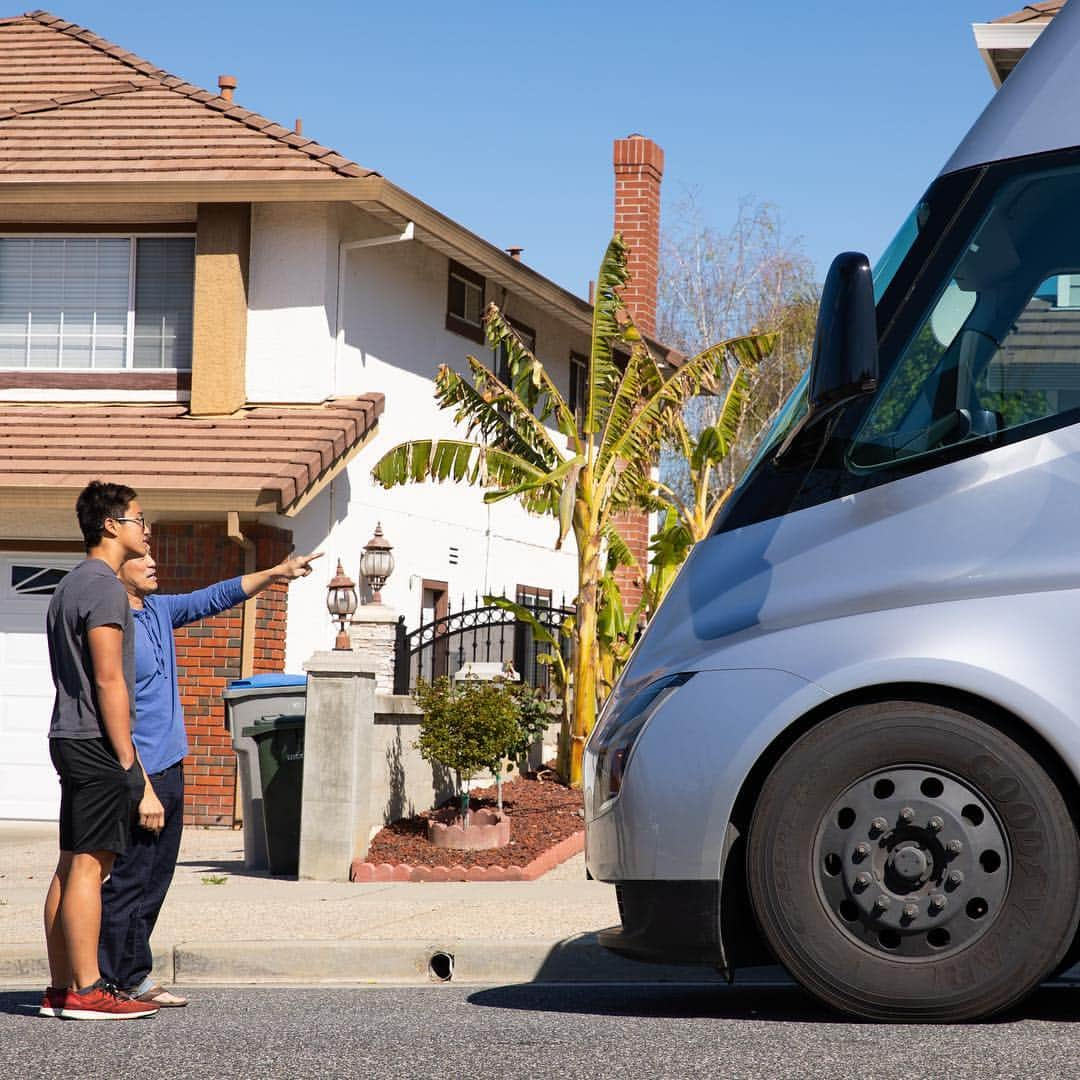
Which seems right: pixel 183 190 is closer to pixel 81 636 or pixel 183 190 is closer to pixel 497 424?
pixel 497 424

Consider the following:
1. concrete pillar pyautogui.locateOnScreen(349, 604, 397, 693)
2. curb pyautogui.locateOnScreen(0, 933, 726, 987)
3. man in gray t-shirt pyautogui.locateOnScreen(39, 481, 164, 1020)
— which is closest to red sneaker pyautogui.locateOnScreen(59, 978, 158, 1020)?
man in gray t-shirt pyautogui.locateOnScreen(39, 481, 164, 1020)

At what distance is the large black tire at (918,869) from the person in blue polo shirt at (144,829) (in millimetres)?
2399

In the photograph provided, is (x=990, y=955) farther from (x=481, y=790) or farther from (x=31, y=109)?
(x=31, y=109)

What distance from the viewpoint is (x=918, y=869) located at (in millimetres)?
5766

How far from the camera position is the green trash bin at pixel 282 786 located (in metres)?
12.1

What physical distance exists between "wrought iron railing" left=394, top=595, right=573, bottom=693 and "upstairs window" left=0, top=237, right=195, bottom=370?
11.6 ft

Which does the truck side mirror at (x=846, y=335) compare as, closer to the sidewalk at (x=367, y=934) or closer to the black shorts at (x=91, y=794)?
the black shorts at (x=91, y=794)

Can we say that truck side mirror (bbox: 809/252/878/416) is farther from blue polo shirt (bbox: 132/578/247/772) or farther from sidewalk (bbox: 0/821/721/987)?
sidewalk (bbox: 0/821/721/987)

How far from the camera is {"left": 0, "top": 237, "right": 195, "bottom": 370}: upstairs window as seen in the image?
17281mm

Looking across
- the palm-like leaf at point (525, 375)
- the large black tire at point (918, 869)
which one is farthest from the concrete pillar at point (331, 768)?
the large black tire at point (918, 869)

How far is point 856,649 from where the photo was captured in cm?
599

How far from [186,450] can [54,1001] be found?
9.44 meters

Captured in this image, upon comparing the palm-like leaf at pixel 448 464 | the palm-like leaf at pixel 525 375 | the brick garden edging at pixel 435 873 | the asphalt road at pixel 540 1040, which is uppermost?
the palm-like leaf at pixel 525 375

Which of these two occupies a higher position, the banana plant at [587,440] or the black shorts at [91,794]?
the banana plant at [587,440]
